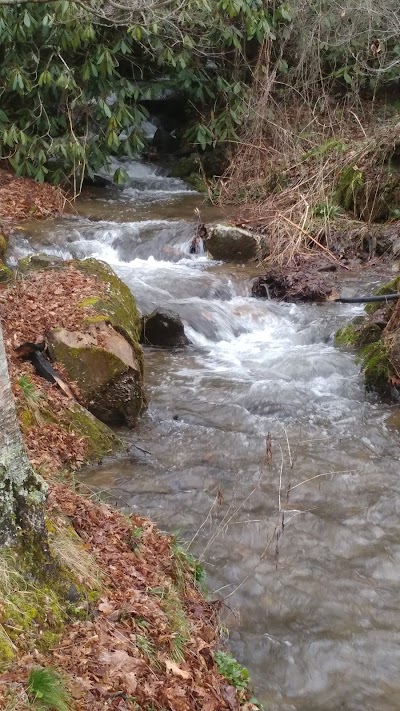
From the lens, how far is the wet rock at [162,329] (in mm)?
8305

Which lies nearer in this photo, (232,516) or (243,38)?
(232,516)

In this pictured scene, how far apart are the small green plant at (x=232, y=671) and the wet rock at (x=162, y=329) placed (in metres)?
5.23

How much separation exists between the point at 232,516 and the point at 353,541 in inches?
32.3

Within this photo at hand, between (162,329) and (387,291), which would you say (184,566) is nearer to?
(162,329)

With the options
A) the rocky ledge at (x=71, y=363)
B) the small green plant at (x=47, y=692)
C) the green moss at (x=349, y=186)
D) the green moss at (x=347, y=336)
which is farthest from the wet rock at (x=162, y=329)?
the small green plant at (x=47, y=692)

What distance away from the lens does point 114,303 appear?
6980 mm

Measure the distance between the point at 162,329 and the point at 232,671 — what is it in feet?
17.7

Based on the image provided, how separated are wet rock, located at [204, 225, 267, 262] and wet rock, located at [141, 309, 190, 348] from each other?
10.7ft

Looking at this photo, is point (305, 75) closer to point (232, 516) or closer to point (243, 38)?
point (243, 38)

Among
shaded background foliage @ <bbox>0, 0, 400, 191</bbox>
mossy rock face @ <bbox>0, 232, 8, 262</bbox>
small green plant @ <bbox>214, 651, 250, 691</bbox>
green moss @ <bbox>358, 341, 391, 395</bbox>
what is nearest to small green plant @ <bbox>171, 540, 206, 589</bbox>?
small green plant @ <bbox>214, 651, 250, 691</bbox>

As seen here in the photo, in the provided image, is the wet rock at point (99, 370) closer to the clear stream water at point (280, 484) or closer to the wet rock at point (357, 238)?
the clear stream water at point (280, 484)

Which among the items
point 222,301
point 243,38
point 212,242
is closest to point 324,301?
point 222,301

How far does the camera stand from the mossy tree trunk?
8.97 feet

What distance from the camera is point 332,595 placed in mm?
4145
